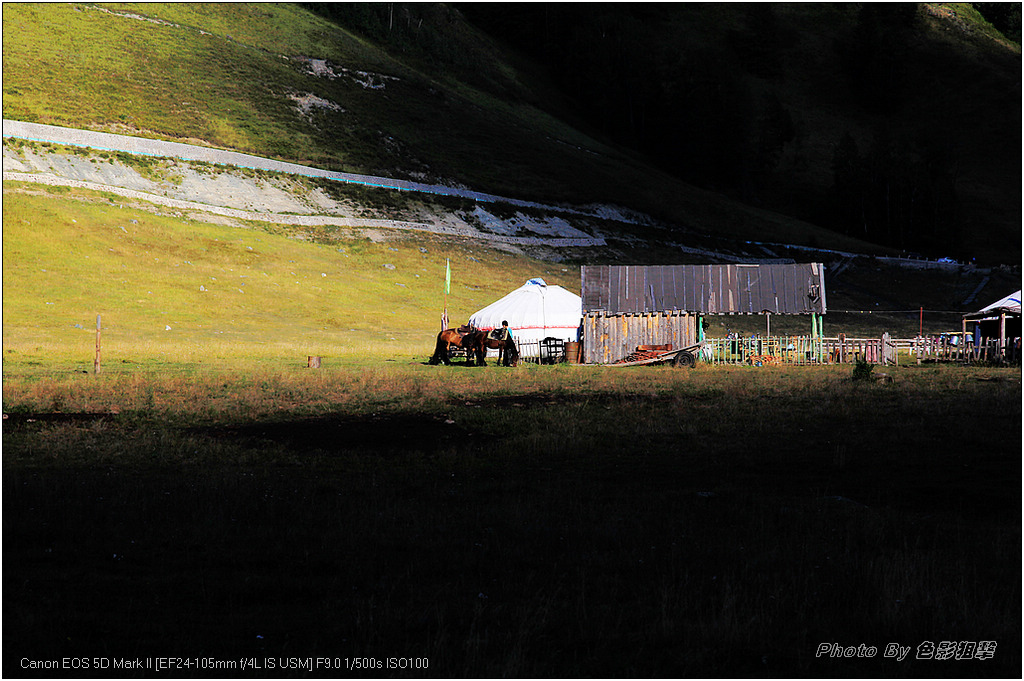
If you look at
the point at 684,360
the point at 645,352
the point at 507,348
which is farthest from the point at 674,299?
the point at 507,348

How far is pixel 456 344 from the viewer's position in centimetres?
3509

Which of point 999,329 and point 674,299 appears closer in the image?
point 674,299

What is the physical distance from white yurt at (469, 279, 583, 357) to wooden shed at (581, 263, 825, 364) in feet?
5.10

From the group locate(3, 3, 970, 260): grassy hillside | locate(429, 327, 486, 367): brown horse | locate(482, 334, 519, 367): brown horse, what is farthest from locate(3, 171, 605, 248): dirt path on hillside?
locate(482, 334, 519, 367): brown horse

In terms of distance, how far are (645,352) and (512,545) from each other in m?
29.1

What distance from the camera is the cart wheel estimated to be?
35062 millimetres

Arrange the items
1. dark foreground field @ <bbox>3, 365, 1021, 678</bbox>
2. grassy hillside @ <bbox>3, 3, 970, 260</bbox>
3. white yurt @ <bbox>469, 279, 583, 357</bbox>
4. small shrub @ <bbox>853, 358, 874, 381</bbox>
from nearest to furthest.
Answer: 1. dark foreground field @ <bbox>3, 365, 1021, 678</bbox>
2. small shrub @ <bbox>853, 358, 874, 381</bbox>
3. white yurt @ <bbox>469, 279, 583, 357</bbox>
4. grassy hillside @ <bbox>3, 3, 970, 260</bbox>

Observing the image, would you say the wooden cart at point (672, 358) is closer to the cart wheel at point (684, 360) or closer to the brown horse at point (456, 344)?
the cart wheel at point (684, 360)

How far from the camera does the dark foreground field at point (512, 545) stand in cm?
597

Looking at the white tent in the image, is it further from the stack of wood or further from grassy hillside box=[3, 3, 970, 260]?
grassy hillside box=[3, 3, 970, 260]

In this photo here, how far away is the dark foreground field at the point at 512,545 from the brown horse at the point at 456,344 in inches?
656

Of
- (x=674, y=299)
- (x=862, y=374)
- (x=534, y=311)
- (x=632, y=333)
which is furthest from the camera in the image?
(x=534, y=311)

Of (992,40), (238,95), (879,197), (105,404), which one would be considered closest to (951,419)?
(105,404)

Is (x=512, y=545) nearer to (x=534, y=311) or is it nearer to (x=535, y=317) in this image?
(x=535, y=317)
